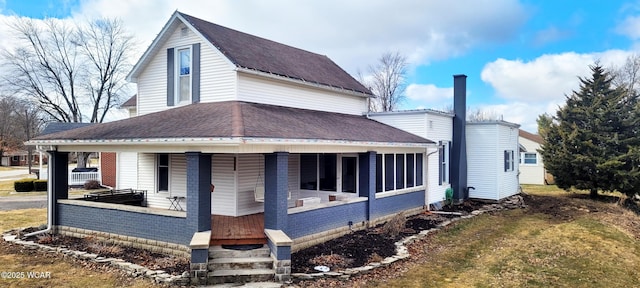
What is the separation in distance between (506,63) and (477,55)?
542 centimetres

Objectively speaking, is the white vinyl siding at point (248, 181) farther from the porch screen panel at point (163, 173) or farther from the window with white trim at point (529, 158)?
the window with white trim at point (529, 158)

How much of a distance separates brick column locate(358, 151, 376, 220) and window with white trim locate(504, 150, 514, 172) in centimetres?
1032

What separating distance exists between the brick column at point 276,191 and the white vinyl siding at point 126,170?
31.2 feet

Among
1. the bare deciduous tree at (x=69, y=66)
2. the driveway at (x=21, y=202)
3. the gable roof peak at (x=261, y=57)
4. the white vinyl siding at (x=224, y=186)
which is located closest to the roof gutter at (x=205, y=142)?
the white vinyl siding at (x=224, y=186)

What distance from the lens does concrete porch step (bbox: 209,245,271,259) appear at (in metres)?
8.38

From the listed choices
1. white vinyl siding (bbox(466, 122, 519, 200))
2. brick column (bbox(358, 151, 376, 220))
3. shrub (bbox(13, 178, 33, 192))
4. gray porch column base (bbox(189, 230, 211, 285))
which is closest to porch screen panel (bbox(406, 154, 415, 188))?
brick column (bbox(358, 151, 376, 220))

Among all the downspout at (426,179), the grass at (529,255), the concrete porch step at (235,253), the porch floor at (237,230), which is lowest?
the grass at (529,255)

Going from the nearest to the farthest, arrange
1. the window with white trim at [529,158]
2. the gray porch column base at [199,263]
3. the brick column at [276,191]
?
the gray porch column base at [199,263] → the brick column at [276,191] → the window with white trim at [529,158]

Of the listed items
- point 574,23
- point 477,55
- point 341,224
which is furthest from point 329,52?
point 341,224

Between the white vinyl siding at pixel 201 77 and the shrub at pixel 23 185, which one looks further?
the shrub at pixel 23 185

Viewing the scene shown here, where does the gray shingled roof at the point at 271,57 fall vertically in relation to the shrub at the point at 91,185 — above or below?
above

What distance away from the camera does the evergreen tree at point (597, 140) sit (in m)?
20.1

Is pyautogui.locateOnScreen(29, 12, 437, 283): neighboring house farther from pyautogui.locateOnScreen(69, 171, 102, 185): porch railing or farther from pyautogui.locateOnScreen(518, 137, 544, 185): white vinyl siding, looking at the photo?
pyautogui.locateOnScreen(518, 137, 544, 185): white vinyl siding

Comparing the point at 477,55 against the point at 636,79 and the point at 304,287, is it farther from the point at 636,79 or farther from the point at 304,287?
the point at 304,287
